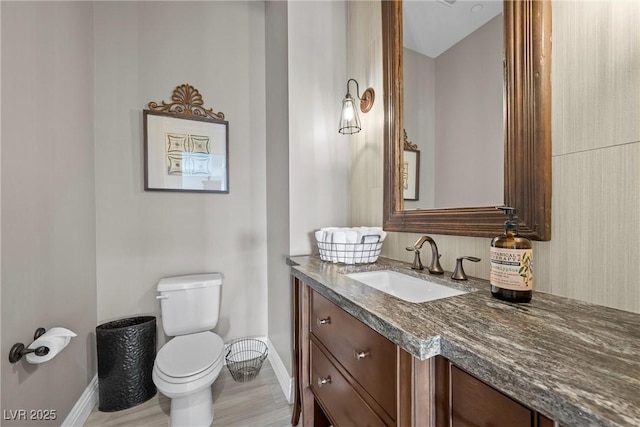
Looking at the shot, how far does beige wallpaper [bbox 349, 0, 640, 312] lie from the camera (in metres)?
0.65

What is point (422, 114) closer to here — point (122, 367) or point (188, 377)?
point (188, 377)

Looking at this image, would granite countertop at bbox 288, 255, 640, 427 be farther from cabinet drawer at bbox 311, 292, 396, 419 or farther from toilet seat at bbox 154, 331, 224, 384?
toilet seat at bbox 154, 331, 224, 384

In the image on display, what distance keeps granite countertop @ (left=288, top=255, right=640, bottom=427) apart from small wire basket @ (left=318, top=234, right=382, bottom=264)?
436mm

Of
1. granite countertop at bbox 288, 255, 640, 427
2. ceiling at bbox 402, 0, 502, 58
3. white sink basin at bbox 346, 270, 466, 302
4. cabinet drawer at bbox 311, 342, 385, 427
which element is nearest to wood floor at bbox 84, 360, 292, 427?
cabinet drawer at bbox 311, 342, 385, 427

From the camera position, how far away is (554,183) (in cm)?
79

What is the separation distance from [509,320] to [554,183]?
1.51 ft

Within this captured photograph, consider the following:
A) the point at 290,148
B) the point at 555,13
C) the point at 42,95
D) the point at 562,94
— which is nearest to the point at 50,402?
the point at 42,95

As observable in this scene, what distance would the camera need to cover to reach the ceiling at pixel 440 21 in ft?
3.34

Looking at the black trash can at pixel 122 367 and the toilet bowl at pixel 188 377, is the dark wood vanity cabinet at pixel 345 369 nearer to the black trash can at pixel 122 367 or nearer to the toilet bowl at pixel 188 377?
the toilet bowl at pixel 188 377

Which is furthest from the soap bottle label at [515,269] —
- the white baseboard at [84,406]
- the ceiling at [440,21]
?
the white baseboard at [84,406]

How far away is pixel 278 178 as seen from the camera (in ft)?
6.10

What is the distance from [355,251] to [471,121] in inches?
29.6

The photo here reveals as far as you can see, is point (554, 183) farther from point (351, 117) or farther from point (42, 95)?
point (42, 95)

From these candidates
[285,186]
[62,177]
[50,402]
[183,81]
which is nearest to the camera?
[50,402]
